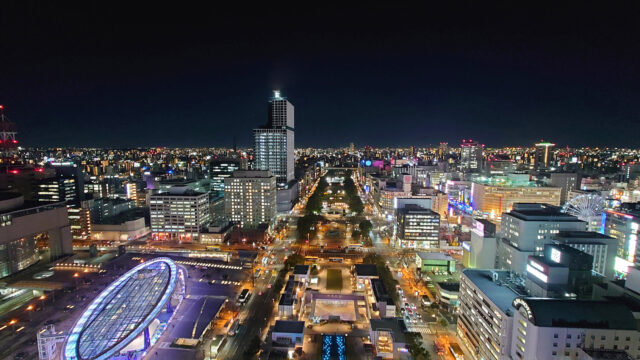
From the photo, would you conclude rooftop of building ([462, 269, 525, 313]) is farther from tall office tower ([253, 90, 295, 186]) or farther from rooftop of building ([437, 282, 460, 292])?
tall office tower ([253, 90, 295, 186])

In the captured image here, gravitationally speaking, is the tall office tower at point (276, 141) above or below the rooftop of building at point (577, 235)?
above

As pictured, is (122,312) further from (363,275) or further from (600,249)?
(600,249)

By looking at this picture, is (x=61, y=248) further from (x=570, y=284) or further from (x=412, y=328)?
(x=570, y=284)

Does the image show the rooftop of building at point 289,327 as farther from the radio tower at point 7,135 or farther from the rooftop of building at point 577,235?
the radio tower at point 7,135

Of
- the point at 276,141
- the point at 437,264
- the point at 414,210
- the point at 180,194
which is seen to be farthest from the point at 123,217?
the point at 437,264

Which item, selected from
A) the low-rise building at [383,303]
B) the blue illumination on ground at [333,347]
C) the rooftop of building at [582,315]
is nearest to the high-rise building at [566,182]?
the low-rise building at [383,303]

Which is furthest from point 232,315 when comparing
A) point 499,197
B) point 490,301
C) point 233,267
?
point 499,197
